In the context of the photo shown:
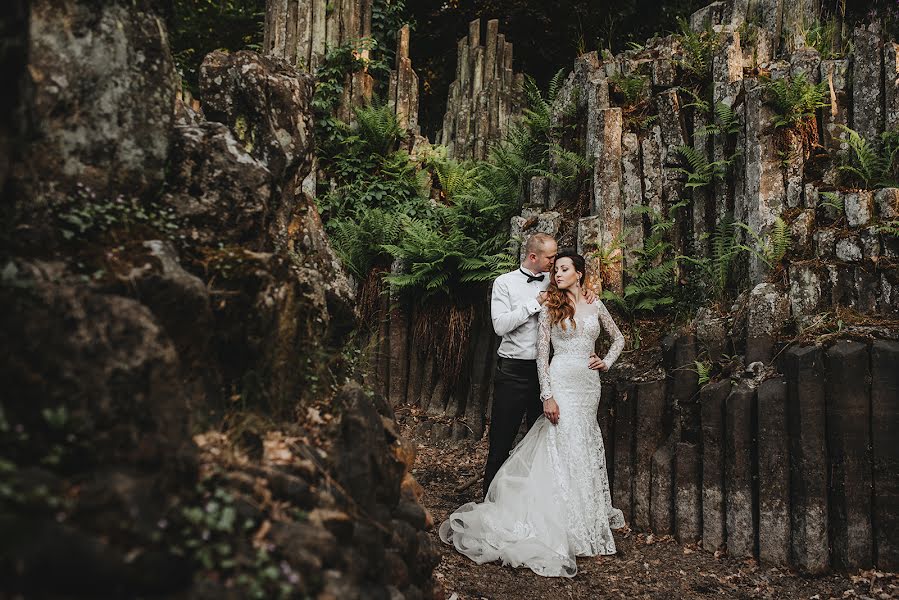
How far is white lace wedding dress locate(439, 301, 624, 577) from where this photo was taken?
4980 millimetres

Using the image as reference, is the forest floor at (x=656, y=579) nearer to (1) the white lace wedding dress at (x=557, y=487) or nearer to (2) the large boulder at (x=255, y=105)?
(1) the white lace wedding dress at (x=557, y=487)

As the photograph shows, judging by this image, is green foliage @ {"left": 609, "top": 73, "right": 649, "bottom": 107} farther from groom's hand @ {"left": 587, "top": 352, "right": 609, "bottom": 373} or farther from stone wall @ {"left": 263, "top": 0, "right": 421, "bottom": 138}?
stone wall @ {"left": 263, "top": 0, "right": 421, "bottom": 138}

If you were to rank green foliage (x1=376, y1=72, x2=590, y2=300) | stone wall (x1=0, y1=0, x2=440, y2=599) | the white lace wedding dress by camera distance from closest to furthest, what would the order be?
stone wall (x1=0, y1=0, x2=440, y2=599)
the white lace wedding dress
green foliage (x1=376, y1=72, x2=590, y2=300)

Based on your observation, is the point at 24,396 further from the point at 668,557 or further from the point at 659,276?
the point at 659,276

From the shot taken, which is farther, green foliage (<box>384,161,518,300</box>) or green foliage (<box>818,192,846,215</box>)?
green foliage (<box>384,161,518,300</box>)

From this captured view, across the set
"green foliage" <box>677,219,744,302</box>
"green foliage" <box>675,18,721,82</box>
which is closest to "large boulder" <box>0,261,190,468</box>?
"green foliage" <box>677,219,744,302</box>

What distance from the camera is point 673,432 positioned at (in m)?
5.41

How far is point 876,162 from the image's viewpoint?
5328 mm

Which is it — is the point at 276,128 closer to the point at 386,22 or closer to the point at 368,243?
the point at 368,243

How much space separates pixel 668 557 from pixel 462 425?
3.31m

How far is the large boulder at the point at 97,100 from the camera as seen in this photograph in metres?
2.62

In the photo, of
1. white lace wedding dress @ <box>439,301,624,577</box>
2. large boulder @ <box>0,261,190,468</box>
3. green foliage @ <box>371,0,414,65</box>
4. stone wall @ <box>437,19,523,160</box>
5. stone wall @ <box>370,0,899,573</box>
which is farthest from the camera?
stone wall @ <box>437,19,523,160</box>

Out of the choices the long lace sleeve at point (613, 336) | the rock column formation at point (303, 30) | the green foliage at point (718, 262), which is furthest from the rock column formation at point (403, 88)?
the long lace sleeve at point (613, 336)

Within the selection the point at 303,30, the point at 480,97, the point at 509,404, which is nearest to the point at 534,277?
the point at 509,404
